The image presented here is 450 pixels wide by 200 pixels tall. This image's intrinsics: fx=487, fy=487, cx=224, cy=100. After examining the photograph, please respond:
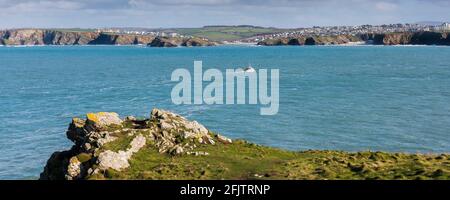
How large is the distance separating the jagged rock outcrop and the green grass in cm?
66

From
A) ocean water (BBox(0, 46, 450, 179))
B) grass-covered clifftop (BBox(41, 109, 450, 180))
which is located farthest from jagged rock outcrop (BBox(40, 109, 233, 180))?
ocean water (BBox(0, 46, 450, 179))

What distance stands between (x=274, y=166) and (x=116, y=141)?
1172cm

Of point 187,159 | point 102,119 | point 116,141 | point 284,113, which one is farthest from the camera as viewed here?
point 284,113

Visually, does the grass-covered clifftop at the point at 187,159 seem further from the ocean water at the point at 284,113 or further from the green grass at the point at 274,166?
the ocean water at the point at 284,113

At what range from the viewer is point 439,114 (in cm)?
7638

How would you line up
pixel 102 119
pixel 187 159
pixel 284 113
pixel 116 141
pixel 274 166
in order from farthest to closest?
pixel 284 113
pixel 102 119
pixel 116 141
pixel 187 159
pixel 274 166

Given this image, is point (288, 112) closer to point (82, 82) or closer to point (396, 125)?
point (396, 125)

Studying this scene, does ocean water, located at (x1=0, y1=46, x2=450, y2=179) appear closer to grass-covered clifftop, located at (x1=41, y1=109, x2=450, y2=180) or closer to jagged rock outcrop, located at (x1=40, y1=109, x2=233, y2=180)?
jagged rock outcrop, located at (x1=40, y1=109, x2=233, y2=180)

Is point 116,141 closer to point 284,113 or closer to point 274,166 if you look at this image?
point 274,166

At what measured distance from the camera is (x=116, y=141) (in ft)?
118

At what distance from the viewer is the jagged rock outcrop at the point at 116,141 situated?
3262 centimetres

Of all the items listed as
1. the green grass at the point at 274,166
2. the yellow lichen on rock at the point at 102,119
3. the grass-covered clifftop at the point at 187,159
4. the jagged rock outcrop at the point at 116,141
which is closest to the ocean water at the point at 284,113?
the jagged rock outcrop at the point at 116,141

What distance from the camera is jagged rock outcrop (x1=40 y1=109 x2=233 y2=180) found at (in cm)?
3262

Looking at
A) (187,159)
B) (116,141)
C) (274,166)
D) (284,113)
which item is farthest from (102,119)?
(284,113)
